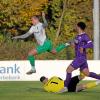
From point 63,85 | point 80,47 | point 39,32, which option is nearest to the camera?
point 80,47

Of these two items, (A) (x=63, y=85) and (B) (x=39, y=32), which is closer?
(A) (x=63, y=85)

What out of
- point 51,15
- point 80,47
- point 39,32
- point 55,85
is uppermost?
point 51,15

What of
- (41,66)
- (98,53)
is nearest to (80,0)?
(98,53)

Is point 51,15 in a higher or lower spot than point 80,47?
higher

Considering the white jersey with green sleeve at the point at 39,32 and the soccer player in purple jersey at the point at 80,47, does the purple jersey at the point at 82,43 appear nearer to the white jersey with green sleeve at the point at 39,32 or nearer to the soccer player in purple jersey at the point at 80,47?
the soccer player in purple jersey at the point at 80,47

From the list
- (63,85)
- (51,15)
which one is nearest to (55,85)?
(63,85)

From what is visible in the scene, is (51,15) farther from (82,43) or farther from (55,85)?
(82,43)

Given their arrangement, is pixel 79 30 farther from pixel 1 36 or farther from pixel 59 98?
pixel 1 36

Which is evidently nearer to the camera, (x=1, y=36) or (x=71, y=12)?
(x=1, y=36)

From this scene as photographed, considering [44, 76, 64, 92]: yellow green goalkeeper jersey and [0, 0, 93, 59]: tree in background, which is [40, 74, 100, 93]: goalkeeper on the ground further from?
[0, 0, 93, 59]: tree in background

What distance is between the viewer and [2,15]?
4041 centimetres

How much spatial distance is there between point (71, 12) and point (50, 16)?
5.59 ft

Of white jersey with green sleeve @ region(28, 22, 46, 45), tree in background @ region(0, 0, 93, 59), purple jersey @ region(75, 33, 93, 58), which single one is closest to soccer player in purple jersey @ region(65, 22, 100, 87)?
purple jersey @ region(75, 33, 93, 58)

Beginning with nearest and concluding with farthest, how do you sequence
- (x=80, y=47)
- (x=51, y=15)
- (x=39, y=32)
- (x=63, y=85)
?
(x=80, y=47) → (x=63, y=85) → (x=39, y=32) → (x=51, y=15)
